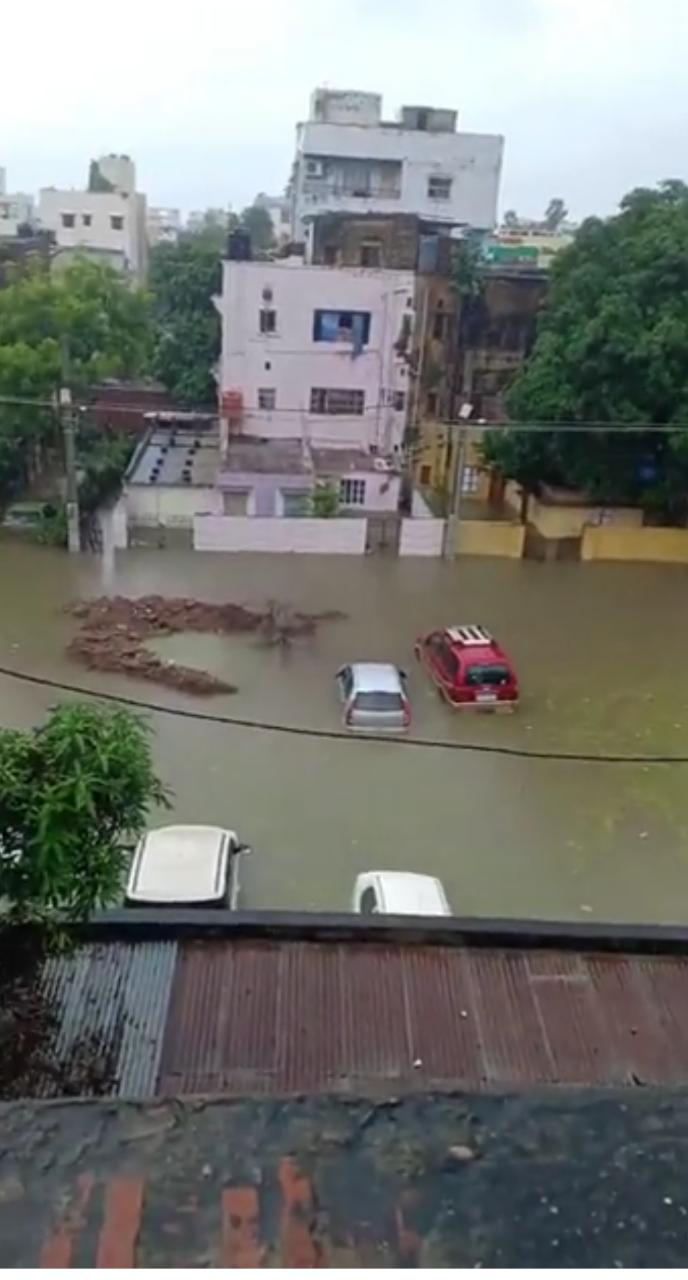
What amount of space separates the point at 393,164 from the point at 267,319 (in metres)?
14.2

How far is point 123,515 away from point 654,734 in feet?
32.2

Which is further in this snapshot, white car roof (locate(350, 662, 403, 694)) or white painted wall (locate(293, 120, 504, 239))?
white painted wall (locate(293, 120, 504, 239))

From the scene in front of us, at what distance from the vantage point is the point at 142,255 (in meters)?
45.5

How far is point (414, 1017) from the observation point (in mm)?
4770

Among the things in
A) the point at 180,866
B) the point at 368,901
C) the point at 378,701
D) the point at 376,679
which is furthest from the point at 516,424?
the point at 180,866

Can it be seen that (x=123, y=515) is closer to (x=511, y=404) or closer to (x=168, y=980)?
(x=511, y=404)

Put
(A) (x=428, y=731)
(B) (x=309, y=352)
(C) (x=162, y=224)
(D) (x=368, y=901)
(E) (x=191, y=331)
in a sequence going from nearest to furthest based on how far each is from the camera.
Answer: (D) (x=368, y=901) < (A) (x=428, y=731) < (B) (x=309, y=352) < (E) (x=191, y=331) < (C) (x=162, y=224)

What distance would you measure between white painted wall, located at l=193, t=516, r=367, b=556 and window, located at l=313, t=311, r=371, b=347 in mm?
4251

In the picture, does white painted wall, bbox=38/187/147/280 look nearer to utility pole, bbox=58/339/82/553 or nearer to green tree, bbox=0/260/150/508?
green tree, bbox=0/260/150/508

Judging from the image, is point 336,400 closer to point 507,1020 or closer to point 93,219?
point 507,1020

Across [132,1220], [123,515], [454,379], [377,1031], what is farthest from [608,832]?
[454,379]

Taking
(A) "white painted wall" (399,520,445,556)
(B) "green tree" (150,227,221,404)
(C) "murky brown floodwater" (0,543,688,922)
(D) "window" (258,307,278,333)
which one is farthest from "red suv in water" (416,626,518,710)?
A: (B) "green tree" (150,227,221,404)

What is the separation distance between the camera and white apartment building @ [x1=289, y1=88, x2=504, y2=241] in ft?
98.5

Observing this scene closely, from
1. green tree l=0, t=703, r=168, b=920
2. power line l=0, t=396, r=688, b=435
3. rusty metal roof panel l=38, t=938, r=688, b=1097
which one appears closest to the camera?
green tree l=0, t=703, r=168, b=920
